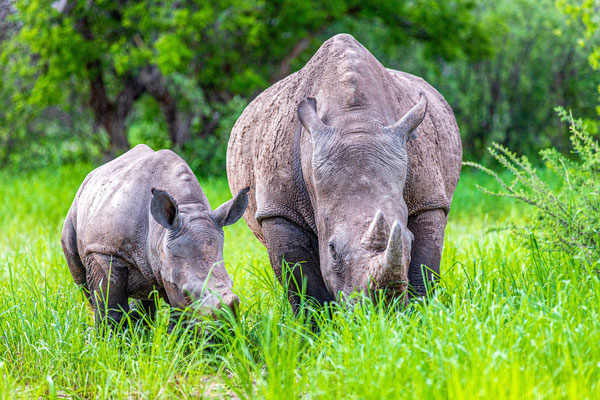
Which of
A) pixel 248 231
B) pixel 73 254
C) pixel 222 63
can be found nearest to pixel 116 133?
pixel 222 63

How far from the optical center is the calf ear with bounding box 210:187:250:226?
13.6 feet

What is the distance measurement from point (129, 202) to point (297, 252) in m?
1.06

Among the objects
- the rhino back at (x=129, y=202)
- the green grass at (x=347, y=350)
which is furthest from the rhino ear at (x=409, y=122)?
the rhino back at (x=129, y=202)

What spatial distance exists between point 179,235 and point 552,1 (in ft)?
47.5

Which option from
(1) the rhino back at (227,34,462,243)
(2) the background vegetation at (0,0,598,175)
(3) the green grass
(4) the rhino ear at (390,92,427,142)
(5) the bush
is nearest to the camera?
(3) the green grass

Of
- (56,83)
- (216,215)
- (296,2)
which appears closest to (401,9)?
(296,2)

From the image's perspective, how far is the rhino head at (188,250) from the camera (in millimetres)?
3861

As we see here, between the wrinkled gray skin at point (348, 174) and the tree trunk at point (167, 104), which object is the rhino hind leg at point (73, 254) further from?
the tree trunk at point (167, 104)

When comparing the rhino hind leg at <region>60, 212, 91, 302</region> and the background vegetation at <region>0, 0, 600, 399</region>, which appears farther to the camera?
the rhino hind leg at <region>60, 212, 91, 302</region>

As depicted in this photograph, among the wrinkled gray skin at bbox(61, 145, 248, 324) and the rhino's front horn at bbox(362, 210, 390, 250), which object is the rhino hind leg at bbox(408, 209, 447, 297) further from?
the wrinkled gray skin at bbox(61, 145, 248, 324)

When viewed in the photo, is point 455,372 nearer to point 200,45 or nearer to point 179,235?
point 179,235

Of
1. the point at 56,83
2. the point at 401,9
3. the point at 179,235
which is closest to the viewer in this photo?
the point at 179,235

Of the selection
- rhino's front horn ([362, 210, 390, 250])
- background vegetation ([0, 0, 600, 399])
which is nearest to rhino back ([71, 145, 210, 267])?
background vegetation ([0, 0, 600, 399])

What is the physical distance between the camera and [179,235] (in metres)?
4.03
